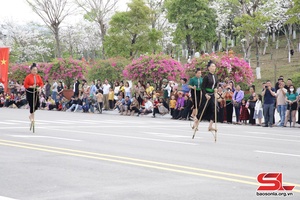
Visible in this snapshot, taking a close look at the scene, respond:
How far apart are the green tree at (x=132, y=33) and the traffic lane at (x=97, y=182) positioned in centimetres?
5123

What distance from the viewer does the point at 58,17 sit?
59375 mm

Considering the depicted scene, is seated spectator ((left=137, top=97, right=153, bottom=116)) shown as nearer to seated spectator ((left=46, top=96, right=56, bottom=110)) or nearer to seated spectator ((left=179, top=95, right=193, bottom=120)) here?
seated spectator ((left=179, top=95, right=193, bottom=120))

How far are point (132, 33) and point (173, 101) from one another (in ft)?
109

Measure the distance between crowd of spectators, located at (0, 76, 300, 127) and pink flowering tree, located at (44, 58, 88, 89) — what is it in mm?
2842

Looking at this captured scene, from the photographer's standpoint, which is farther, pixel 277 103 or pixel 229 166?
pixel 277 103

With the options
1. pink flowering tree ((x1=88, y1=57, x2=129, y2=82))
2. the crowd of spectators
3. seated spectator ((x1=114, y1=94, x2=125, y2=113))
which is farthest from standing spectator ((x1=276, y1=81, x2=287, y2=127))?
pink flowering tree ((x1=88, y1=57, x2=129, y2=82))

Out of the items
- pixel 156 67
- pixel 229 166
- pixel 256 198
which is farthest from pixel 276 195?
pixel 156 67

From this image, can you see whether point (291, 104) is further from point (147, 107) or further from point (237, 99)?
point (147, 107)

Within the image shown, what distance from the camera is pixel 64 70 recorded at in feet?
145

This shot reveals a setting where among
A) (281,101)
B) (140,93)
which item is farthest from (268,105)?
(140,93)

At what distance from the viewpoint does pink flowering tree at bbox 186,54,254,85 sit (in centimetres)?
3272

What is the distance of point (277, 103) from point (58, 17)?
37.8 m

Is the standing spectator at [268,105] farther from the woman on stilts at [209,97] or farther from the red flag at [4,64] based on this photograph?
the red flag at [4,64]

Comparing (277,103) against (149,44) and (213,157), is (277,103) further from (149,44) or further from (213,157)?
(149,44)
